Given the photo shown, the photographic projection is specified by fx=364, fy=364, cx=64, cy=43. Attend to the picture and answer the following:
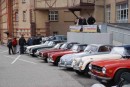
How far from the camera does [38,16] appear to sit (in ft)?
157

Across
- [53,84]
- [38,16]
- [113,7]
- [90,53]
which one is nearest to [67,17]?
[38,16]

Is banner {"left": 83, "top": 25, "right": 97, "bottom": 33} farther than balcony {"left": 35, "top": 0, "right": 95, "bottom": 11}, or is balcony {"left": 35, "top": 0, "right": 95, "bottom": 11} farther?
balcony {"left": 35, "top": 0, "right": 95, "bottom": 11}

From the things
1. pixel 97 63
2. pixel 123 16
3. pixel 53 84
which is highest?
pixel 123 16

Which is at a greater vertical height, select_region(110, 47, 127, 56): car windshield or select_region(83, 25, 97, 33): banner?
select_region(83, 25, 97, 33): banner

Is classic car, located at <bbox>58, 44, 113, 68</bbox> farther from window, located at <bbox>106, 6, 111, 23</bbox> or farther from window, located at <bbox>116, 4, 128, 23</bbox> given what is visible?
window, located at <bbox>106, 6, 111, 23</bbox>

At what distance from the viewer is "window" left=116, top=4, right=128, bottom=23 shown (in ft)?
93.5

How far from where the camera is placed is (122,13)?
29.5 m

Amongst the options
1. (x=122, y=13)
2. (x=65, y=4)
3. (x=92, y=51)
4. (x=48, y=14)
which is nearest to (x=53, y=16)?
(x=48, y=14)

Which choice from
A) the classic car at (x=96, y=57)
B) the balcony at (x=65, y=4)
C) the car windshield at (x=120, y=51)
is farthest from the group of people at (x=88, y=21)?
the car windshield at (x=120, y=51)

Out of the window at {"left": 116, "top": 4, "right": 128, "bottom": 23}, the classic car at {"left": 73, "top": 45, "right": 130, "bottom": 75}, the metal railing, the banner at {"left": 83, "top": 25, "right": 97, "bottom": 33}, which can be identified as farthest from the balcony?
the classic car at {"left": 73, "top": 45, "right": 130, "bottom": 75}

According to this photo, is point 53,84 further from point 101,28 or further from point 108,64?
point 101,28

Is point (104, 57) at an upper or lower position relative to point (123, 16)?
lower

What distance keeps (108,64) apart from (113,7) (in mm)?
19205

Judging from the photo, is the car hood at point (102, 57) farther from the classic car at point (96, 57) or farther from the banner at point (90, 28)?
the banner at point (90, 28)
